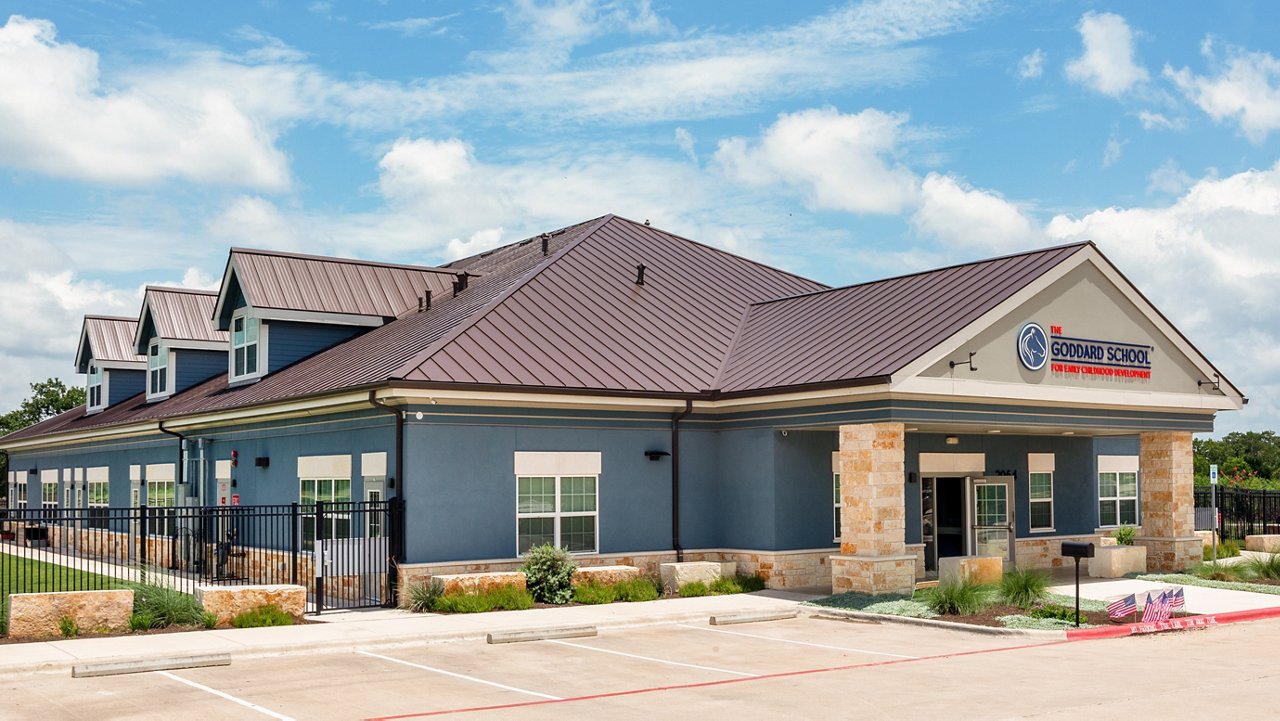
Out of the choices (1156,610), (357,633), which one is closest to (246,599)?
(357,633)

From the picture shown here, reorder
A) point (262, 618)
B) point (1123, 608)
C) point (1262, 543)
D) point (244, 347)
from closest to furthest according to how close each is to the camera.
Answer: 1. point (262, 618)
2. point (1123, 608)
3. point (244, 347)
4. point (1262, 543)

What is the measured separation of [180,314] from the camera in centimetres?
3647

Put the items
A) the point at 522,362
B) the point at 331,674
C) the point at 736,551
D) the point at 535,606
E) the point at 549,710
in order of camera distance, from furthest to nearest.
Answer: the point at 736,551, the point at 522,362, the point at 535,606, the point at 331,674, the point at 549,710

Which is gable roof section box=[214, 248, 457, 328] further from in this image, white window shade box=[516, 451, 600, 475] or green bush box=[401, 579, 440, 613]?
green bush box=[401, 579, 440, 613]

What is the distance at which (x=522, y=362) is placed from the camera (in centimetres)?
2312

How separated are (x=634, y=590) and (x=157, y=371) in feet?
69.0

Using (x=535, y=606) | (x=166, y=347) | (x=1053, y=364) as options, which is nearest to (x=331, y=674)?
(x=535, y=606)

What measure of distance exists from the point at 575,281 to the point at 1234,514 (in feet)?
89.8

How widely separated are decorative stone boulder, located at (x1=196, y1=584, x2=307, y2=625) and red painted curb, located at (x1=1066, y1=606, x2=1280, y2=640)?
1179 centimetres

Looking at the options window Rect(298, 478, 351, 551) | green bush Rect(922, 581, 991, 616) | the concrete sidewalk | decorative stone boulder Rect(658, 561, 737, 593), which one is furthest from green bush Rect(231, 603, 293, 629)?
green bush Rect(922, 581, 991, 616)

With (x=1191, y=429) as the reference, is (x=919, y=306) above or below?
above

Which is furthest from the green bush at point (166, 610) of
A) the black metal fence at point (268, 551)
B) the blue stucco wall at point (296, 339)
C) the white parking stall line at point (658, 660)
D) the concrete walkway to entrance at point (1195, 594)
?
the concrete walkway to entrance at point (1195, 594)

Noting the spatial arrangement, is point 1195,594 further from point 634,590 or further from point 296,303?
point 296,303

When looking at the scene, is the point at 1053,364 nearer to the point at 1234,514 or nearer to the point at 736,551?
the point at 736,551
